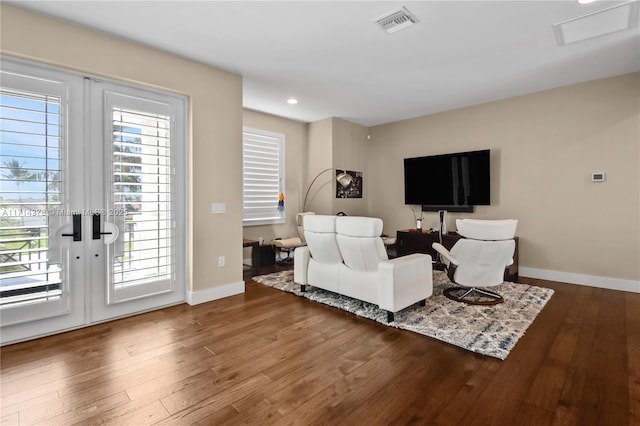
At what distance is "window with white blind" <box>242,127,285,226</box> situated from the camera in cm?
577

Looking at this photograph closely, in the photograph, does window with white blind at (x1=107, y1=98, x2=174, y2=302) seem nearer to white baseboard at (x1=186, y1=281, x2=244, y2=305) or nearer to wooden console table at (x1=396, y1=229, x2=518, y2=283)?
white baseboard at (x1=186, y1=281, x2=244, y2=305)

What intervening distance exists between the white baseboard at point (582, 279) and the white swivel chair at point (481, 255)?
1.60m

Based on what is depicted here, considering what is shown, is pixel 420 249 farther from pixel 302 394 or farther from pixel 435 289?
pixel 302 394

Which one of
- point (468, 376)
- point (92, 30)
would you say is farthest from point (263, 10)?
point (468, 376)

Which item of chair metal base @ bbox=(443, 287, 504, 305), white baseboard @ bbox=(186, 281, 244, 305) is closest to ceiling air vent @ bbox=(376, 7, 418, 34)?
chair metal base @ bbox=(443, 287, 504, 305)

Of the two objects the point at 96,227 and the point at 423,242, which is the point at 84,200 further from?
the point at 423,242

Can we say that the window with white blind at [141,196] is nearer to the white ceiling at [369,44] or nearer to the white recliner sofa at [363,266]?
the white ceiling at [369,44]

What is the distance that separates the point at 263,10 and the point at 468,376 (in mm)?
3268

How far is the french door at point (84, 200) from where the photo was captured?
2648 millimetres

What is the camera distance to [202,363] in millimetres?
2396

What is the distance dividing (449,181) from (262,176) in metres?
3.38

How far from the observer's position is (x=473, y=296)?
12.9 feet

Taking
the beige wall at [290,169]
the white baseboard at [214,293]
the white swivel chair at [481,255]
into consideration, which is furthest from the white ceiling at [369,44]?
the white baseboard at [214,293]

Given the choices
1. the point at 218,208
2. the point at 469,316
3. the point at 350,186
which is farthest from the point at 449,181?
the point at 218,208
